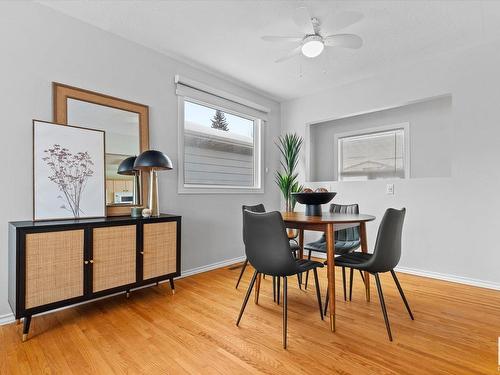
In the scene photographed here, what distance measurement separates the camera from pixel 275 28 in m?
2.66

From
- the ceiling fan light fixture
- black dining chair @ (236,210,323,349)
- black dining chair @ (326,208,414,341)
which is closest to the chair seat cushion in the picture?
black dining chair @ (326,208,414,341)

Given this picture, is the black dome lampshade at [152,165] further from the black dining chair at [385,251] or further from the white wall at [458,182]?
the white wall at [458,182]

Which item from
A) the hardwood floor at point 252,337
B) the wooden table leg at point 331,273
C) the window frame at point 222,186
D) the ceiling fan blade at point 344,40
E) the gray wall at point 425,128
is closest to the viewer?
the hardwood floor at point 252,337

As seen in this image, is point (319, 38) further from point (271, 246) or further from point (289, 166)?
point (289, 166)

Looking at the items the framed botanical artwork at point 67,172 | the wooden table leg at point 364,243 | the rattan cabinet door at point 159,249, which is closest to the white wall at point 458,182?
the wooden table leg at point 364,243

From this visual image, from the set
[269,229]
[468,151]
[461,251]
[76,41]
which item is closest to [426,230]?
[461,251]

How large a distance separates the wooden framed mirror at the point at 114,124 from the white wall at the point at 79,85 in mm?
83

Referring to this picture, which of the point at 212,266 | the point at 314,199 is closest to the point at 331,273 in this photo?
the point at 314,199

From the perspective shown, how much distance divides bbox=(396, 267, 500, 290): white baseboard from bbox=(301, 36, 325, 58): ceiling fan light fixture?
2.88 metres

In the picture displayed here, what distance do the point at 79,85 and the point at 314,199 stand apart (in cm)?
237

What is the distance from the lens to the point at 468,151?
308 centimetres

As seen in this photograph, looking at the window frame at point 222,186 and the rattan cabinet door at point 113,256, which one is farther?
the window frame at point 222,186

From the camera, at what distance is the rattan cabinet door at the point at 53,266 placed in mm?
1897

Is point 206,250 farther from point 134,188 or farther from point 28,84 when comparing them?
point 28,84
